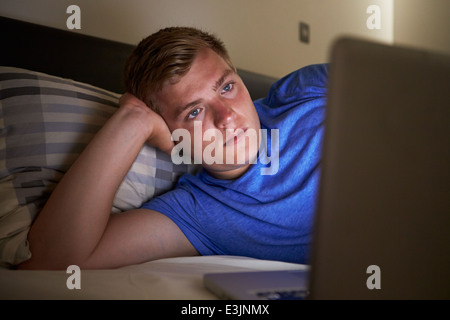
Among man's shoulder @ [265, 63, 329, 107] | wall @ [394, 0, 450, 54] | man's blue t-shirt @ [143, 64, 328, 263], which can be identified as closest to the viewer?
man's blue t-shirt @ [143, 64, 328, 263]

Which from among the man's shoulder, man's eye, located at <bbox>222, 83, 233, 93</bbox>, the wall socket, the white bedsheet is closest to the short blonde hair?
man's eye, located at <bbox>222, 83, 233, 93</bbox>

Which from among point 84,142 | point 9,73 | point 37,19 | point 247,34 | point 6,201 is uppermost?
point 247,34

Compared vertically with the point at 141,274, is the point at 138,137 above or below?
above

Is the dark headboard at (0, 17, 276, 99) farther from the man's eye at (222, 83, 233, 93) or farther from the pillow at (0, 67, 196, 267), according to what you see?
the man's eye at (222, 83, 233, 93)

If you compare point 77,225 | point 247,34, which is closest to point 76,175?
point 77,225

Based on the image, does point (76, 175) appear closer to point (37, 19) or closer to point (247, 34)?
point (37, 19)

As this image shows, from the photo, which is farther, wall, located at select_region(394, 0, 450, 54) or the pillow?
wall, located at select_region(394, 0, 450, 54)

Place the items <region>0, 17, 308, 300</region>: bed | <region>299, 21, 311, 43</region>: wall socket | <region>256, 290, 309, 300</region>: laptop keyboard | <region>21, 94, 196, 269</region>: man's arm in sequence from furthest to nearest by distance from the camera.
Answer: <region>299, 21, 311, 43</region>: wall socket < <region>21, 94, 196, 269</region>: man's arm < <region>0, 17, 308, 300</region>: bed < <region>256, 290, 309, 300</region>: laptop keyboard

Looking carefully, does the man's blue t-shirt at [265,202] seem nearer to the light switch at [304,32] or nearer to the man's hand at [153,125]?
the man's hand at [153,125]

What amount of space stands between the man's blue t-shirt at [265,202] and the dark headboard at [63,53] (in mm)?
518

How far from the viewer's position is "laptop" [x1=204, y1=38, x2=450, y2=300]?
352 millimetres

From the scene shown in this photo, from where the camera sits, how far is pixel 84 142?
1.01 metres

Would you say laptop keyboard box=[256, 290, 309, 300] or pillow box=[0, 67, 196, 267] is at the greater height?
pillow box=[0, 67, 196, 267]

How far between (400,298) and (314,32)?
2105mm
